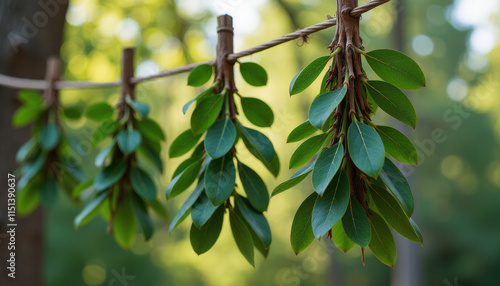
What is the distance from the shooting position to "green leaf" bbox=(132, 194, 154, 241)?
3.90ft

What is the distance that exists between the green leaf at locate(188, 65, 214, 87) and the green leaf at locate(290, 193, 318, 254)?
39 cm

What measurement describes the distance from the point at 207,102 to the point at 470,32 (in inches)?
245

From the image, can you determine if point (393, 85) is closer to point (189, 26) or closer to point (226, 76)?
point (226, 76)

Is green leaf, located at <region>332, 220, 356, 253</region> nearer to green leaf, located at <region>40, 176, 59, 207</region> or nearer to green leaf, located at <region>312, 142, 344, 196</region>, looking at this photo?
green leaf, located at <region>312, 142, 344, 196</region>

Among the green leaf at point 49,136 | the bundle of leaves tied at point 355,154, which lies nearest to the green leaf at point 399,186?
the bundle of leaves tied at point 355,154

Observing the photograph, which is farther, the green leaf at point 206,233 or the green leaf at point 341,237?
the green leaf at point 206,233

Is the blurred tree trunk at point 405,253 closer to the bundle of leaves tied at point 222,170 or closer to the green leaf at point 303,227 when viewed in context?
the bundle of leaves tied at point 222,170

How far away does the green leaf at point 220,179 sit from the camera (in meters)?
0.79

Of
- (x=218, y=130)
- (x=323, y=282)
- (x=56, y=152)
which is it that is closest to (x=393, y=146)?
(x=218, y=130)

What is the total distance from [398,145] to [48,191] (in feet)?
3.89

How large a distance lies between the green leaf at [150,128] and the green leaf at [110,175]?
4.0 inches

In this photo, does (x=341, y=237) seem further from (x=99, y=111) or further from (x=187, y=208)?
(x=99, y=111)

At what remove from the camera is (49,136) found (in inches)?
56.7

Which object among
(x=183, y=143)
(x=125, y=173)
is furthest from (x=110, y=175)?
(x=183, y=143)
